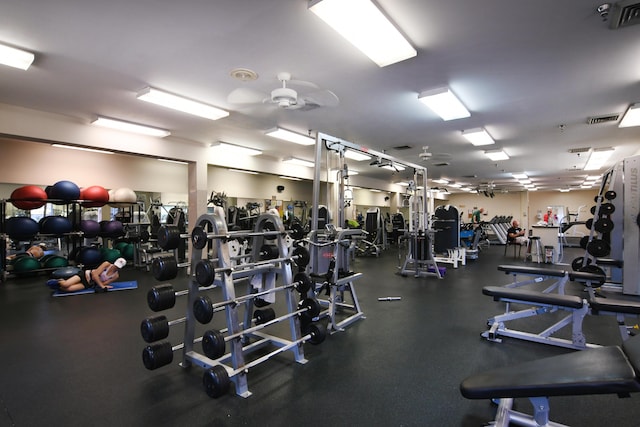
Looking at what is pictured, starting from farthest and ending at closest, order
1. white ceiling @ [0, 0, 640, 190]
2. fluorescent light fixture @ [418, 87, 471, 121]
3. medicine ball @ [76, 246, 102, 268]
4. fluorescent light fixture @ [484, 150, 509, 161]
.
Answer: fluorescent light fixture @ [484, 150, 509, 161] → medicine ball @ [76, 246, 102, 268] → fluorescent light fixture @ [418, 87, 471, 121] → white ceiling @ [0, 0, 640, 190]

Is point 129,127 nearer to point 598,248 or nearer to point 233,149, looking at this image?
point 233,149

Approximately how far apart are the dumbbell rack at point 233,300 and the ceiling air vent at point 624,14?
107 inches

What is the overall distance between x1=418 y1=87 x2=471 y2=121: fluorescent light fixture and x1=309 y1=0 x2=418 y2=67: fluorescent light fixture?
0.94 m

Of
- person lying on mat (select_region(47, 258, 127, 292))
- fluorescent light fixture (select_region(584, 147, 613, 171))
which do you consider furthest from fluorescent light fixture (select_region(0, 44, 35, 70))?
fluorescent light fixture (select_region(584, 147, 613, 171))

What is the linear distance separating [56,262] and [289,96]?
5.50 metres

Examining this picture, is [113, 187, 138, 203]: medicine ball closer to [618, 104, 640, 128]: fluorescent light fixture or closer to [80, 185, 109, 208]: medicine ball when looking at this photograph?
[80, 185, 109, 208]: medicine ball

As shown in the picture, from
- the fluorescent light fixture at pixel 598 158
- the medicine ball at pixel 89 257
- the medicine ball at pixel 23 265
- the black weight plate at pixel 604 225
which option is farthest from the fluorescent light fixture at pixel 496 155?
the medicine ball at pixel 23 265

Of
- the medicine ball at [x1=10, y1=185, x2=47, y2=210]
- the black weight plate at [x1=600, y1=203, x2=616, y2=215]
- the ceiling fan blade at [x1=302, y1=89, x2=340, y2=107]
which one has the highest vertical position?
the ceiling fan blade at [x1=302, y1=89, x2=340, y2=107]

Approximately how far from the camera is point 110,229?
5832 mm

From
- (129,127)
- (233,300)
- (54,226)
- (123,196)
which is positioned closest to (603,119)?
(233,300)

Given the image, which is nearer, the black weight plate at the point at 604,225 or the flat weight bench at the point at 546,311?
the flat weight bench at the point at 546,311

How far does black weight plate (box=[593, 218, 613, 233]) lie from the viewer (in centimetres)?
412

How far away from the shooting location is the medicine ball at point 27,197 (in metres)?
4.98

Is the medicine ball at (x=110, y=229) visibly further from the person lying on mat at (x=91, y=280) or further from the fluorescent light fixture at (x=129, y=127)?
the fluorescent light fixture at (x=129, y=127)
